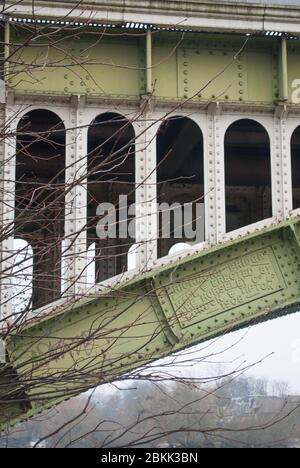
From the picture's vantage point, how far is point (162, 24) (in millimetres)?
12172

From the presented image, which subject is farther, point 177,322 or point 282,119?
point 282,119

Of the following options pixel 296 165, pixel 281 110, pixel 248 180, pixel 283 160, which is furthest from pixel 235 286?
pixel 296 165

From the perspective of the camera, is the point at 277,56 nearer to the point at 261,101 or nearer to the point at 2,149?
the point at 261,101

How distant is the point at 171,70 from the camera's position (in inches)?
495

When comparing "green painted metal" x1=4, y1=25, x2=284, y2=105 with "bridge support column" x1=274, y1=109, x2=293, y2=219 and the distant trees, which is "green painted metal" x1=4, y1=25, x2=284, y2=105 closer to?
"bridge support column" x1=274, y1=109, x2=293, y2=219

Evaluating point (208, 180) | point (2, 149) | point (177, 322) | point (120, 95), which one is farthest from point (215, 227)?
point (2, 149)

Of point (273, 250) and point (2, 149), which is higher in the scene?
point (2, 149)

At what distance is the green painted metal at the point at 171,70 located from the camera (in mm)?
12227

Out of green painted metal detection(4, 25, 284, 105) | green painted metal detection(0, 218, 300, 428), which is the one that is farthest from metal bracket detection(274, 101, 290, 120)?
green painted metal detection(0, 218, 300, 428)

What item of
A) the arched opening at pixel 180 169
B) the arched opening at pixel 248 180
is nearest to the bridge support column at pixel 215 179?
the arched opening at pixel 180 169

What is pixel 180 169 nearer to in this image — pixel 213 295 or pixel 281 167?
pixel 281 167

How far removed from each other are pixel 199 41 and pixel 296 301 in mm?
4508

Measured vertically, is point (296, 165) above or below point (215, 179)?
above

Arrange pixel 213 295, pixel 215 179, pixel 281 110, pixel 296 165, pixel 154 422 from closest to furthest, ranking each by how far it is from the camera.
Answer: pixel 154 422
pixel 213 295
pixel 215 179
pixel 281 110
pixel 296 165
